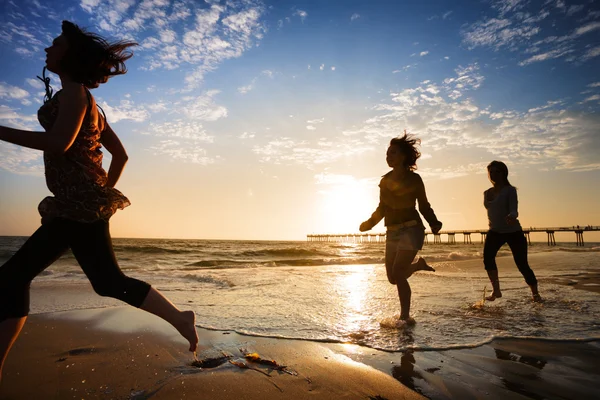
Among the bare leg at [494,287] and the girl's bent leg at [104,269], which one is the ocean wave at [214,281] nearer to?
the bare leg at [494,287]

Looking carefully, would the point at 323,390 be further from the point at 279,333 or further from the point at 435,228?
the point at 435,228

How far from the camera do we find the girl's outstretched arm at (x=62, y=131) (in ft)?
5.33

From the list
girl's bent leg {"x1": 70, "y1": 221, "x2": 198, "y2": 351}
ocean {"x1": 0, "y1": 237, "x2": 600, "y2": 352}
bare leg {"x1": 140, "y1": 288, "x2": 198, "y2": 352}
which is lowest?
ocean {"x1": 0, "y1": 237, "x2": 600, "y2": 352}

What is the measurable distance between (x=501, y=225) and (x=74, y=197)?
17.7 feet

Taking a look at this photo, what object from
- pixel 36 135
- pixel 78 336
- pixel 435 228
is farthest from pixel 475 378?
pixel 78 336

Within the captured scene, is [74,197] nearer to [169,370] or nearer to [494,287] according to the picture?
[169,370]

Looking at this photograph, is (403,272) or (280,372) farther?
(403,272)

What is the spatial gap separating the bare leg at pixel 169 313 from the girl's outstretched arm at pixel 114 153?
0.78 meters

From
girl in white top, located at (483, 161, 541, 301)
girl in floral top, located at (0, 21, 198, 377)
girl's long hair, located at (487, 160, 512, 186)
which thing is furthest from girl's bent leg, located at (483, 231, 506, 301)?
girl in floral top, located at (0, 21, 198, 377)

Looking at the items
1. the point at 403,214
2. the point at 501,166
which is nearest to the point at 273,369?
the point at 403,214

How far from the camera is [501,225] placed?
517cm

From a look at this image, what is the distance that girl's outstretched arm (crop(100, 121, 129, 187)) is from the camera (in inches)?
85.5

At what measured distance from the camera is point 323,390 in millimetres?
1959

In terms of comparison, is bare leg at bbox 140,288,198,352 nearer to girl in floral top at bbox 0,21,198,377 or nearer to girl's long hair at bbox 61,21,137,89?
girl in floral top at bbox 0,21,198,377
